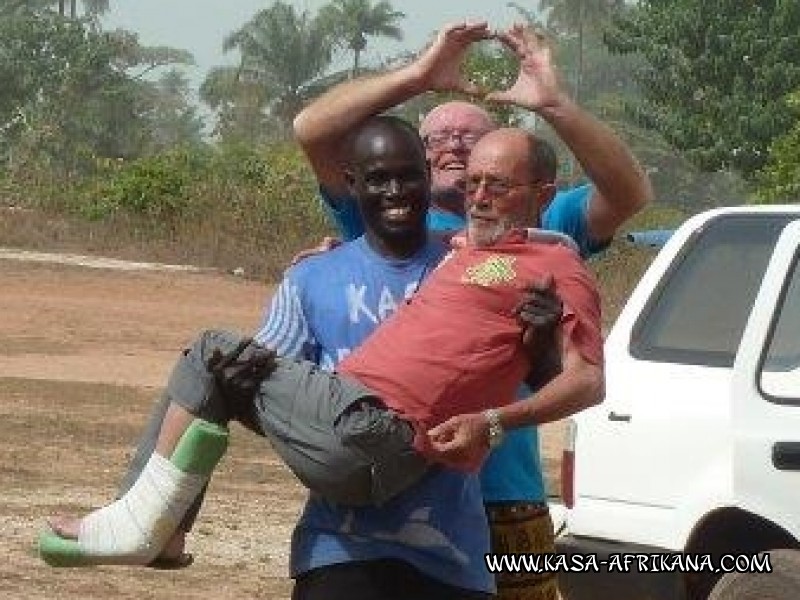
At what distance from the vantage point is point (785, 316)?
5684mm

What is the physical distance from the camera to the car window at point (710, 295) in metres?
5.90

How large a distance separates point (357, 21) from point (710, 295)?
6596 cm

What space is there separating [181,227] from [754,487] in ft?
86.5

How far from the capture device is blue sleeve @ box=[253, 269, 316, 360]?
3775 mm

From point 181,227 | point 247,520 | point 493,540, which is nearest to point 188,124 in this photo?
point 181,227

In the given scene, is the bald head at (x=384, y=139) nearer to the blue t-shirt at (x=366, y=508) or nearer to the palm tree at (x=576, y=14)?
the blue t-shirt at (x=366, y=508)

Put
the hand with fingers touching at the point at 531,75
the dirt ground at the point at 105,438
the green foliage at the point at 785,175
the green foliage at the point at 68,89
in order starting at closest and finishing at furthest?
the hand with fingers touching at the point at 531,75, the dirt ground at the point at 105,438, the green foliage at the point at 785,175, the green foliage at the point at 68,89

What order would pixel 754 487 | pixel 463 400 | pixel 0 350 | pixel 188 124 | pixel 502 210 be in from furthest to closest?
pixel 188 124 < pixel 0 350 < pixel 754 487 < pixel 502 210 < pixel 463 400

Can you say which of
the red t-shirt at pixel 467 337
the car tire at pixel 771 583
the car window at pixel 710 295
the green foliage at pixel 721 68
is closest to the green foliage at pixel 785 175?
the green foliage at pixel 721 68

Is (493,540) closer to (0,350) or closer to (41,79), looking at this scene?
(0,350)

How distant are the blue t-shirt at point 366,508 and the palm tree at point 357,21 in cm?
6718

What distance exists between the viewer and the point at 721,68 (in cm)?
3788

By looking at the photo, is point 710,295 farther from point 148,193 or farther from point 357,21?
point 357,21

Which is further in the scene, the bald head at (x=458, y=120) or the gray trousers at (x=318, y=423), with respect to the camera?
the bald head at (x=458, y=120)
